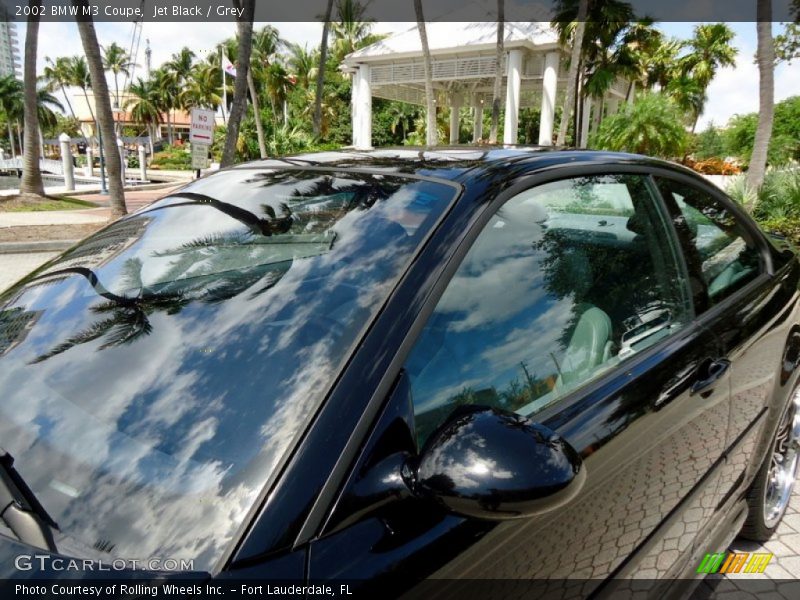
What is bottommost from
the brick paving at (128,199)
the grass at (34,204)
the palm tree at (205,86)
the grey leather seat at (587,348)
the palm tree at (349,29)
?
the brick paving at (128,199)

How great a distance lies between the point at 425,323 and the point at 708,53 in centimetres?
4746

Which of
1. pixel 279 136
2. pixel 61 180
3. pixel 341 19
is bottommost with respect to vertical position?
pixel 61 180

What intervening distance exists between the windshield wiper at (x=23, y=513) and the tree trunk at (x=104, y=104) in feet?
39.2

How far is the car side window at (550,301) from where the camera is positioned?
51.4 inches

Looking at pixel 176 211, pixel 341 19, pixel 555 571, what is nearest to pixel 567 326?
pixel 555 571

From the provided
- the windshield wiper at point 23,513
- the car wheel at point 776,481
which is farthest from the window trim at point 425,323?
the car wheel at point 776,481

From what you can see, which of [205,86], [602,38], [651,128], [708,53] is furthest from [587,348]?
[205,86]

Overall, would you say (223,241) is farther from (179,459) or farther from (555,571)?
(555,571)

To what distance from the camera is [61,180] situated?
107ft

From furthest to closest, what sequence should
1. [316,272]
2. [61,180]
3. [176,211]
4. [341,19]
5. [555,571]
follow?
[341,19]
[61,180]
[176,211]
[316,272]
[555,571]

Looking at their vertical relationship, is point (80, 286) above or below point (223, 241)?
below

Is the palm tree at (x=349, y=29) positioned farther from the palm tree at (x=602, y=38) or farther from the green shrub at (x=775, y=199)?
the green shrub at (x=775, y=199)

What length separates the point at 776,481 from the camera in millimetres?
2678

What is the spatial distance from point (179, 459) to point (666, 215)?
181 cm
